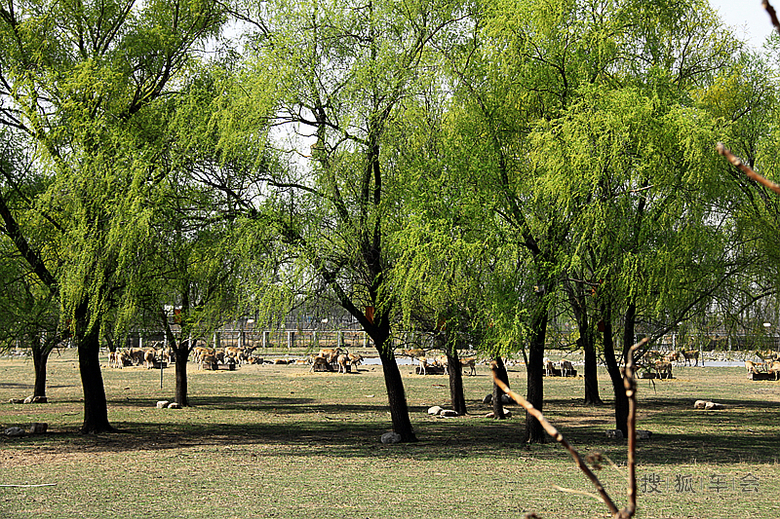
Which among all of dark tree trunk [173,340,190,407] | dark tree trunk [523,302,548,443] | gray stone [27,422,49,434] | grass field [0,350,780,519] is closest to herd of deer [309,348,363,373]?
grass field [0,350,780,519]

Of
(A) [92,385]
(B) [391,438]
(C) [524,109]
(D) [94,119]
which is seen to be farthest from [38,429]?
(C) [524,109]

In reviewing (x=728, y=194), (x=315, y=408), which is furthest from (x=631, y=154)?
(x=315, y=408)

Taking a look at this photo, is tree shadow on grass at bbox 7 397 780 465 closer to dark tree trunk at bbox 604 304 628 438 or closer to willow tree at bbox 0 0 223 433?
dark tree trunk at bbox 604 304 628 438

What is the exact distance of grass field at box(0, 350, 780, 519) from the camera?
36.1 feet

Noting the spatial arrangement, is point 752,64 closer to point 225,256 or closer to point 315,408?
point 225,256

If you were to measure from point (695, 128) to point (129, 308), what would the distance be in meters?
10.8

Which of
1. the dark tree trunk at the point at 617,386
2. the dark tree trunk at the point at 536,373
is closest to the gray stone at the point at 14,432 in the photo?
the dark tree trunk at the point at 536,373

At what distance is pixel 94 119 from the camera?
17734mm

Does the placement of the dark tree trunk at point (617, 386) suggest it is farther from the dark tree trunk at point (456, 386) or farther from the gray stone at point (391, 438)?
the dark tree trunk at point (456, 386)

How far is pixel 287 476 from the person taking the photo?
13.6 meters

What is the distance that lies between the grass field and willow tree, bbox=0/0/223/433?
322cm

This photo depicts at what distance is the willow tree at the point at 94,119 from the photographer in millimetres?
16734

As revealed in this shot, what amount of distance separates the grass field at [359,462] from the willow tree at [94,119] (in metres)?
3.22

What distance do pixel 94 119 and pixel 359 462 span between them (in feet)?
28.6
